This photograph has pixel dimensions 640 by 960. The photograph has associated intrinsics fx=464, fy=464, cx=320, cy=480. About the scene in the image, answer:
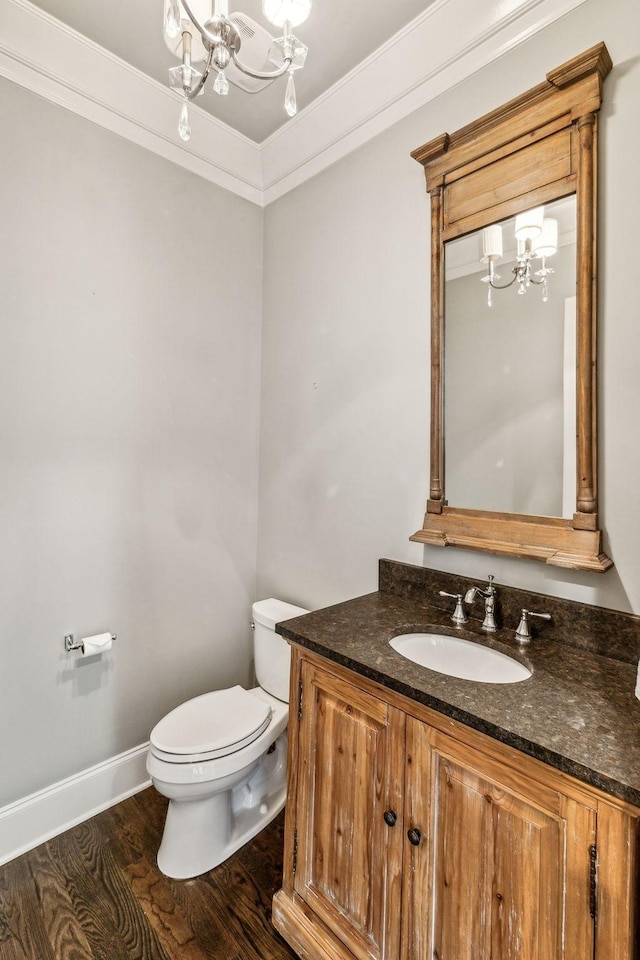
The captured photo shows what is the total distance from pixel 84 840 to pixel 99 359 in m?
1.80

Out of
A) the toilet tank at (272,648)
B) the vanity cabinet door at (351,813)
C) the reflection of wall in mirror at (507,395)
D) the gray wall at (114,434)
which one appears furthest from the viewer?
the toilet tank at (272,648)

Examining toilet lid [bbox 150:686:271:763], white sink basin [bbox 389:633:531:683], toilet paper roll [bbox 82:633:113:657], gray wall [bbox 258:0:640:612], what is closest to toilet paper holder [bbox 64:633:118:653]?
toilet paper roll [bbox 82:633:113:657]

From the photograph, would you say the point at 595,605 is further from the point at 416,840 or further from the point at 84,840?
the point at 84,840

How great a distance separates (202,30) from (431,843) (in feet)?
5.74

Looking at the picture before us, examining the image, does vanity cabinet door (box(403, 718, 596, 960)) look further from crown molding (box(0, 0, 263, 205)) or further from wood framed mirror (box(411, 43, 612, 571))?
crown molding (box(0, 0, 263, 205))

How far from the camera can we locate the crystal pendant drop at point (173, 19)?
3.07 feet

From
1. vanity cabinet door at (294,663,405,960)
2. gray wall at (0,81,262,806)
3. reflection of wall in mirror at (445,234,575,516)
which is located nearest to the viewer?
vanity cabinet door at (294,663,405,960)

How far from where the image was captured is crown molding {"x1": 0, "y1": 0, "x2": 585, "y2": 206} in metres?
1.48

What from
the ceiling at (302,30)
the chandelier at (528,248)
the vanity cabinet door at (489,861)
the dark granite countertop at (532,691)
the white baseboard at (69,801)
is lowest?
the white baseboard at (69,801)

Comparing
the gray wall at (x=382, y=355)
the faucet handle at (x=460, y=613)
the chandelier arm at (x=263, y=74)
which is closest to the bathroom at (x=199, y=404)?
the gray wall at (x=382, y=355)

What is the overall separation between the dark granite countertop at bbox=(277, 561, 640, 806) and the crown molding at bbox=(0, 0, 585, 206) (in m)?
1.78

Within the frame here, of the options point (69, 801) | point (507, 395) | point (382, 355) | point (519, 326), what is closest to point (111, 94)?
point (382, 355)

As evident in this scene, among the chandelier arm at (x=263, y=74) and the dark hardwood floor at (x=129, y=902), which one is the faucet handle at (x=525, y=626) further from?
the chandelier arm at (x=263, y=74)

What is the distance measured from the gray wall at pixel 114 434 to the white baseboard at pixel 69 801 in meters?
0.04
